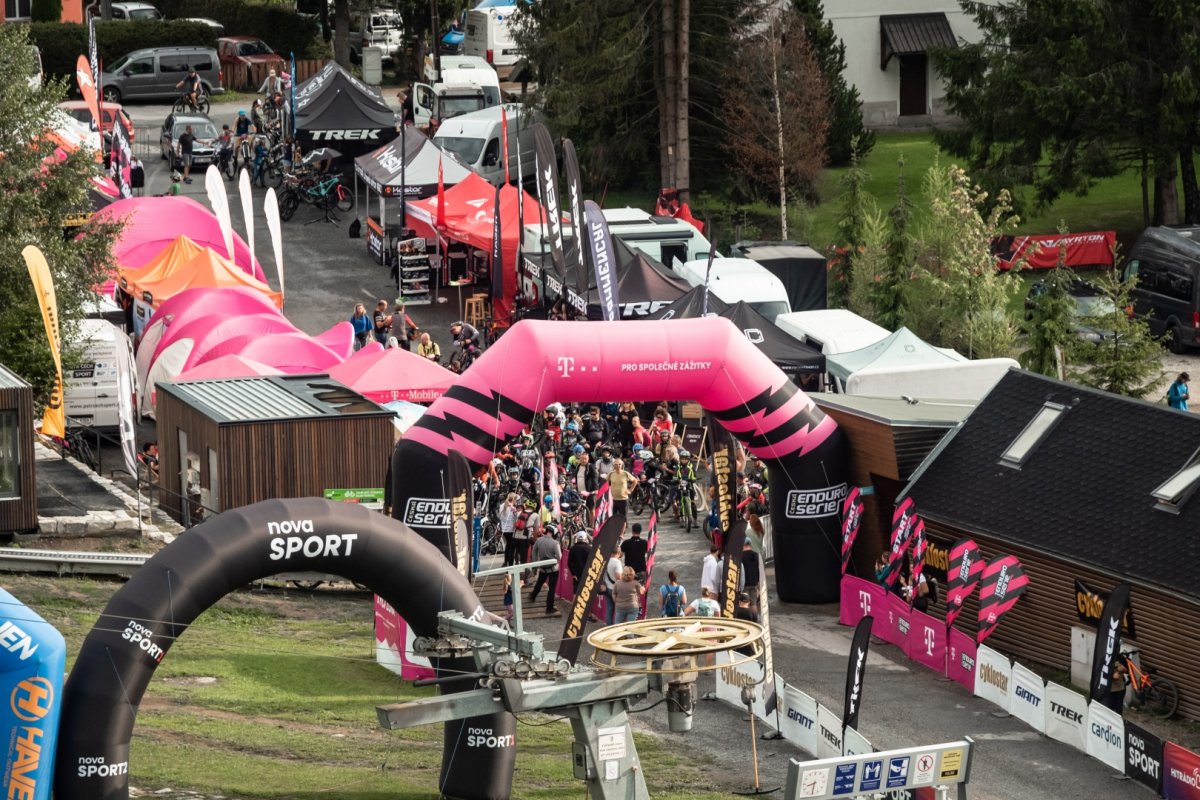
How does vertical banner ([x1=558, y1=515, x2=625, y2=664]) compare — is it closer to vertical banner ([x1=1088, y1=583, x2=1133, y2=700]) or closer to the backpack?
the backpack

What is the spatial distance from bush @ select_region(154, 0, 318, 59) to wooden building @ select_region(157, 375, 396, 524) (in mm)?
42352

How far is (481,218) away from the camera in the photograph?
45.8 metres

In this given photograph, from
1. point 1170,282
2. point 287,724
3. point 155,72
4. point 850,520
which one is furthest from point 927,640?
point 155,72

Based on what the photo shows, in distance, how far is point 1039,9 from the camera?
48531 mm

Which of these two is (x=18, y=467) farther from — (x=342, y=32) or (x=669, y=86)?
(x=342, y=32)

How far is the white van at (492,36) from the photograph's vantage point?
68.4m

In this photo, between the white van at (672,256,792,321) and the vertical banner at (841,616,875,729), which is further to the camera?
the white van at (672,256,792,321)

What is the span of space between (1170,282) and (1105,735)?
2174 centimetres

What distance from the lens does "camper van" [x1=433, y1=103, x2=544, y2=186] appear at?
5450 centimetres

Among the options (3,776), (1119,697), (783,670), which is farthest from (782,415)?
(3,776)

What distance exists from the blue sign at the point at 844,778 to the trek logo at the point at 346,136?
39459 millimetres

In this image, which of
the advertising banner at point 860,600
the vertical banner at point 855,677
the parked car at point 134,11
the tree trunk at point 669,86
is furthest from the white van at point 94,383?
the parked car at point 134,11

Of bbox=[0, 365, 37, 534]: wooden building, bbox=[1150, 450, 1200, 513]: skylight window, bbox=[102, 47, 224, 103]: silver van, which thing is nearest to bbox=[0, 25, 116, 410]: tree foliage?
bbox=[0, 365, 37, 534]: wooden building

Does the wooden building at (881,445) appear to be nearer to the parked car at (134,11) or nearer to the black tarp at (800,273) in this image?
the black tarp at (800,273)
